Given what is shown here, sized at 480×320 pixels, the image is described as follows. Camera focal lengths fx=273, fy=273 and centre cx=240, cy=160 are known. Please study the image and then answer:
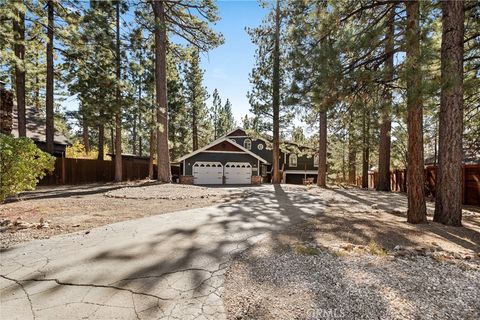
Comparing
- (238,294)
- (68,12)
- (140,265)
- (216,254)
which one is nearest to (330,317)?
(238,294)

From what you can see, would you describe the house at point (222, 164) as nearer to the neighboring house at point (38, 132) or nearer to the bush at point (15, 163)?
the neighboring house at point (38, 132)

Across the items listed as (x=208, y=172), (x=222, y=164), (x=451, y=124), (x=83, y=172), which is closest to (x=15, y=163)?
(x=451, y=124)

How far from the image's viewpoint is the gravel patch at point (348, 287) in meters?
2.45

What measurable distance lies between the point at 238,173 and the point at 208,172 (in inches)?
100

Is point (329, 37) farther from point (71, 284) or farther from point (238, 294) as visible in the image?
point (71, 284)

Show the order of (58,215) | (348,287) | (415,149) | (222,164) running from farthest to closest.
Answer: (222,164) → (58,215) → (415,149) → (348,287)

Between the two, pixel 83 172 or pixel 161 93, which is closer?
pixel 161 93

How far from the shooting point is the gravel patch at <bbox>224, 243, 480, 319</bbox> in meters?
2.45

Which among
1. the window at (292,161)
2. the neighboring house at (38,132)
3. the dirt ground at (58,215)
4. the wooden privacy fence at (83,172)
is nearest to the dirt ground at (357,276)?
the dirt ground at (58,215)

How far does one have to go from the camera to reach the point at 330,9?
7.16 metres

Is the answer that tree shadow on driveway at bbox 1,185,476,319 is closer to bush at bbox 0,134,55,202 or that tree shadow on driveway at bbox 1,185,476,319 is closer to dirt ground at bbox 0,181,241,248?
dirt ground at bbox 0,181,241,248

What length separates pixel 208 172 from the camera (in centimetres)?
2258

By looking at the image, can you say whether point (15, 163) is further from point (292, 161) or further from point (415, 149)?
point (292, 161)

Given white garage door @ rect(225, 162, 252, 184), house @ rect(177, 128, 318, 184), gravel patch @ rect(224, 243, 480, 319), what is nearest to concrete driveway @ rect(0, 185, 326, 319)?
gravel patch @ rect(224, 243, 480, 319)
